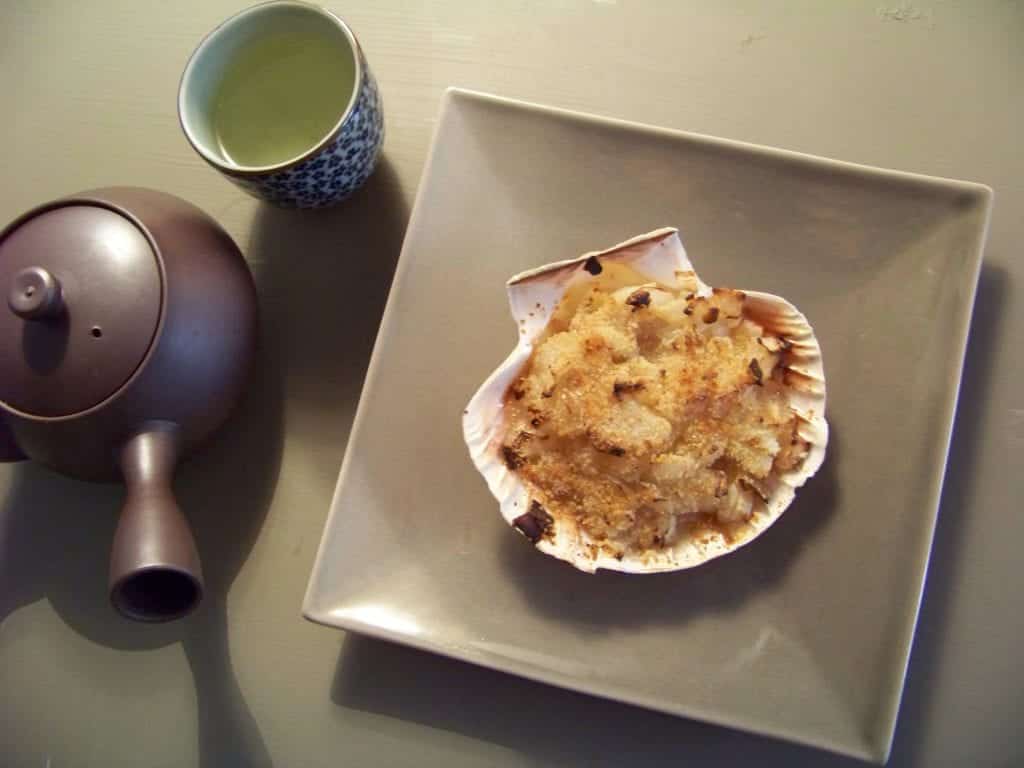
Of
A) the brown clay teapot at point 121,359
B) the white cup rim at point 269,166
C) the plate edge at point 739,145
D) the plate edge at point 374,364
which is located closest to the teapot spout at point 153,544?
the brown clay teapot at point 121,359

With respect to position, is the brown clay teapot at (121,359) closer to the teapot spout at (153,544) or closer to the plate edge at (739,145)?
the teapot spout at (153,544)

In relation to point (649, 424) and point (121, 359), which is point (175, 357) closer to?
point (121, 359)

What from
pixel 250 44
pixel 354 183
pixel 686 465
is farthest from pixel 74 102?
pixel 686 465

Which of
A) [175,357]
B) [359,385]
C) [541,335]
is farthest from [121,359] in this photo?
[541,335]

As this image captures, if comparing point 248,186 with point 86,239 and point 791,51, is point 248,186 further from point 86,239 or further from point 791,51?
point 791,51

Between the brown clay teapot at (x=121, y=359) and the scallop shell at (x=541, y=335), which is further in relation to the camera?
the scallop shell at (x=541, y=335)

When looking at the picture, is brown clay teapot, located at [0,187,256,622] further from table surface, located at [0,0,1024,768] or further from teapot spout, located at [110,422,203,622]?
table surface, located at [0,0,1024,768]

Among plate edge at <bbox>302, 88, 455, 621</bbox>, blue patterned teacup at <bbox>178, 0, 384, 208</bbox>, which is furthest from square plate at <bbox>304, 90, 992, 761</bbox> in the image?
blue patterned teacup at <bbox>178, 0, 384, 208</bbox>
